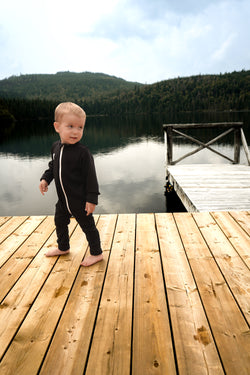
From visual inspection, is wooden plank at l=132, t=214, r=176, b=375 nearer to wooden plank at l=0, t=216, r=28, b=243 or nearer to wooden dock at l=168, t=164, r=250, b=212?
wooden plank at l=0, t=216, r=28, b=243

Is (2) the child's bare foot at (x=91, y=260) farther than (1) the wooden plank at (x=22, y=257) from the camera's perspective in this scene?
Yes

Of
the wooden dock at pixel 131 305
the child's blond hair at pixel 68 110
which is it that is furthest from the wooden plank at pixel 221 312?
the child's blond hair at pixel 68 110

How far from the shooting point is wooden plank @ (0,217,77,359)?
1.83 metres

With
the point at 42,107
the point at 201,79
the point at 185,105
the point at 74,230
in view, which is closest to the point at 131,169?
the point at 74,230

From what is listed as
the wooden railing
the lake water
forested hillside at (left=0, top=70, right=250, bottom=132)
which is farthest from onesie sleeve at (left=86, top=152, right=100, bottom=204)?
forested hillside at (left=0, top=70, right=250, bottom=132)

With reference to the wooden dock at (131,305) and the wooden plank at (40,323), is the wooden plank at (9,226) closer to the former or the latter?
the wooden dock at (131,305)

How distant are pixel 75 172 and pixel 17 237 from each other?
166cm

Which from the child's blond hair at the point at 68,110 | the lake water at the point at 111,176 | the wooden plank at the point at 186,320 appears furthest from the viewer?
the lake water at the point at 111,176

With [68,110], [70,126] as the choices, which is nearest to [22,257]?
[70,126]

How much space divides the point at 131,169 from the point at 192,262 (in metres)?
15.5

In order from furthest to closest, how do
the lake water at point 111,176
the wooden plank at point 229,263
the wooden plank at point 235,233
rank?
the lake water at point 111,176 < the wooden plank at point 235,233 < the wooden plank at point 229,263

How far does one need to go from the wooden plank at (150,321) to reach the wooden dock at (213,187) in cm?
218

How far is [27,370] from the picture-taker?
1.52m

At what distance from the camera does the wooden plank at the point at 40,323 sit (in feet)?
5.15
